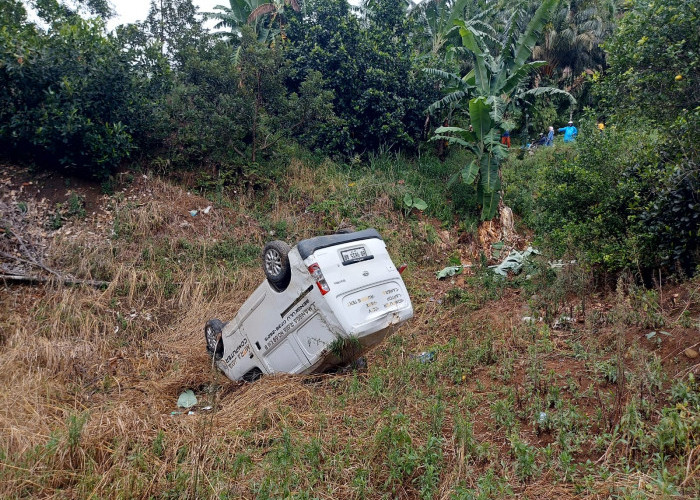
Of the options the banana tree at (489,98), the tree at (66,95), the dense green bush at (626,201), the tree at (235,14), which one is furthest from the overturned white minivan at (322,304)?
the tree at (235,14)

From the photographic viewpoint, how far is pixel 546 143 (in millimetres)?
17594

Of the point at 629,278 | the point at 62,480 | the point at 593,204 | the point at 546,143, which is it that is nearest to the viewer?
the point at 62,480

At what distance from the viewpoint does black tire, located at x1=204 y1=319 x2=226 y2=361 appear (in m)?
5.64

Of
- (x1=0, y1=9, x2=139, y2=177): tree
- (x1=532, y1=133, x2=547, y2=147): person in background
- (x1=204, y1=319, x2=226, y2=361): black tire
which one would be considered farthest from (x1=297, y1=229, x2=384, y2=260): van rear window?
(x1=532, y1=133, x2=547, y2=147): person in background

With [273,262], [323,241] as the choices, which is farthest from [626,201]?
[273,262]

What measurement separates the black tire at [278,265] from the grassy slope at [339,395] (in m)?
0.92

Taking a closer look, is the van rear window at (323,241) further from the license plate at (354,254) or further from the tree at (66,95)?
the tree at (66,95)

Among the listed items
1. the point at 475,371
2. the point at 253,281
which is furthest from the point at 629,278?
the point at 253,281

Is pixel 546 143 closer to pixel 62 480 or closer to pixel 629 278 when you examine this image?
pixel 629 278

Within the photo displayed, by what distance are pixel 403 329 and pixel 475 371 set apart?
1.78m

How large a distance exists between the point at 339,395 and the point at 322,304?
34.6 inches

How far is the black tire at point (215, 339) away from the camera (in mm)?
5641

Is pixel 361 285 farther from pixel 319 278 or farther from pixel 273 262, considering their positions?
pixel 273 262

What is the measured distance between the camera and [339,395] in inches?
173
